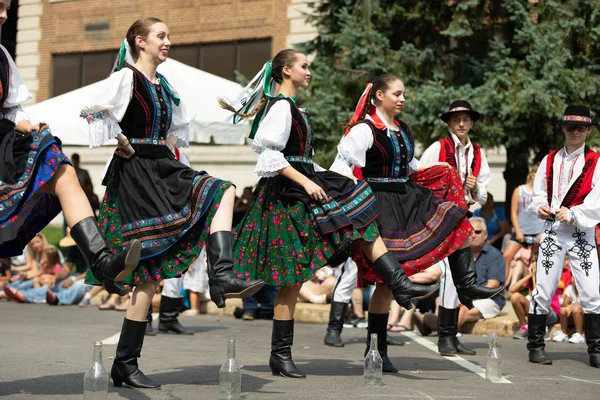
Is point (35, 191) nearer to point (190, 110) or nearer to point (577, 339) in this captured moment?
point (577, 339)

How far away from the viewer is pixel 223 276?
18.7 ft

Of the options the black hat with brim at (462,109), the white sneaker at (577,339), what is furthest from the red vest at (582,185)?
the white sneaker at (577,339)

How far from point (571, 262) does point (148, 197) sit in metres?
3.95

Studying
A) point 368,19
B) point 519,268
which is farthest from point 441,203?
point 368,19

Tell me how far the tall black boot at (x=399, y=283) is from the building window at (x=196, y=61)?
17940mm

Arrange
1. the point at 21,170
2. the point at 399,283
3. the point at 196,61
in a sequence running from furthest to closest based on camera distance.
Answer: the point at 196,61 → the point at 399,283 → the point at 21,170

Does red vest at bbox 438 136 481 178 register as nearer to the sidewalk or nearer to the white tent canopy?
the sidewalk

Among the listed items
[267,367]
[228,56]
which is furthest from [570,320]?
[228,56]

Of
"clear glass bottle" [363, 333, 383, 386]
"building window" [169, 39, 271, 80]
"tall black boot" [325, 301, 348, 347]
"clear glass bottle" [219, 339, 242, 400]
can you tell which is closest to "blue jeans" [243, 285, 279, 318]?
"tall black boot" [325, 301, 348, 347]

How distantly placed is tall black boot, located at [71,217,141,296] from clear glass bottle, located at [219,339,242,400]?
69 centimetres

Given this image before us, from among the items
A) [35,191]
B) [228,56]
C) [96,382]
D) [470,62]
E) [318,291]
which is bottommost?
[318,291]

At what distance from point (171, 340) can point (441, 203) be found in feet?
11.4

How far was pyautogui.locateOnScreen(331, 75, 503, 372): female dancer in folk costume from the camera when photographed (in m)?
7.14

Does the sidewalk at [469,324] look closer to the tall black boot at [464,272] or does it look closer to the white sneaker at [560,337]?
the white sneaker at [560,337]
